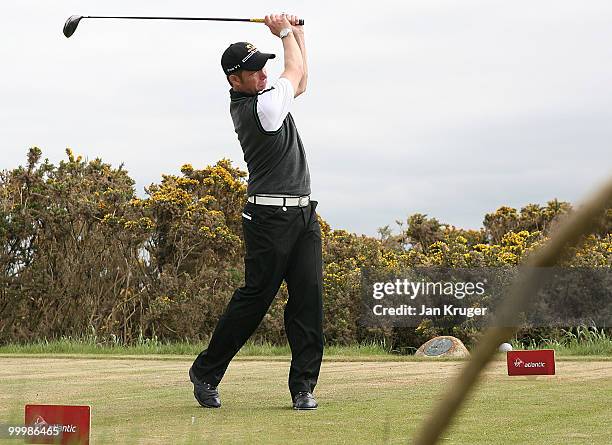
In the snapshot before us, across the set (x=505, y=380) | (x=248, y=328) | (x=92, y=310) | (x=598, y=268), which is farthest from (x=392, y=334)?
(x=248, y=328)

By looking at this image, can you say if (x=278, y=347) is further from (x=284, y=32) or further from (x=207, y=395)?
(x=284, y=32)

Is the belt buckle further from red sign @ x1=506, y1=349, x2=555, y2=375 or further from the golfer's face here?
red sign @ x1=506, y1=349, x2=555, y2=375

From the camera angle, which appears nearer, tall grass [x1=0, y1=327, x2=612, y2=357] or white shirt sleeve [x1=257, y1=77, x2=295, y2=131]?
white shirt sleeve [x1=257, y1=77, x2=295, y2=131]

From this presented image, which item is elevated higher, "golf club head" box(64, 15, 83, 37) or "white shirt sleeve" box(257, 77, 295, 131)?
"golf club head" box(64, 15, 83, 37)

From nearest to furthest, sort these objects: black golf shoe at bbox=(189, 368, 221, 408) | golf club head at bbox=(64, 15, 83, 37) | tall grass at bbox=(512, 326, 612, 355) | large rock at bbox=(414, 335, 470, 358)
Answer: black golf shoe at bbox=(189, 368, 221, 408)
golf club head at bbox=(64, 15, 83, 37)
large rock at bbox=(414, 335, 470, 358)
tall grass at bbox=(512, 326, 612, 355)

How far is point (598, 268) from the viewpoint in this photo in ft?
39.9

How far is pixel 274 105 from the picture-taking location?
18.0ft

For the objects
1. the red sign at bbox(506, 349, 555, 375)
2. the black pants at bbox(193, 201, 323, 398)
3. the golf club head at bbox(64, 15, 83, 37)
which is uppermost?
the golf club head at bbox(64, 15, 83, 37)

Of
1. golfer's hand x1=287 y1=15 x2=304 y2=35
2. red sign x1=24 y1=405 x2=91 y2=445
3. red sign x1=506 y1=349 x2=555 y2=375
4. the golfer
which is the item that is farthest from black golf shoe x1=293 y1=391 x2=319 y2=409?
golfer's hand x1=287 y1=15 x2=304 y2=35

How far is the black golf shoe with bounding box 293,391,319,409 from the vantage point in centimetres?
555

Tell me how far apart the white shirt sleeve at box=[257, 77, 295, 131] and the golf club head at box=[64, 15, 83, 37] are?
249 cm

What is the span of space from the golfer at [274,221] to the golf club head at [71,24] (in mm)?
2104

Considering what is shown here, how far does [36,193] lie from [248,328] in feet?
27.9

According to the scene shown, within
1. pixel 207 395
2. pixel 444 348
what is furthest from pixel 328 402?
pixel 444 348
